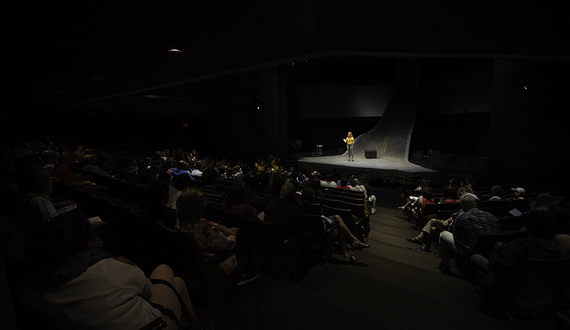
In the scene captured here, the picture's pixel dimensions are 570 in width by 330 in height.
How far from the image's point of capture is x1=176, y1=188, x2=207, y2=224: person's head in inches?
87.0

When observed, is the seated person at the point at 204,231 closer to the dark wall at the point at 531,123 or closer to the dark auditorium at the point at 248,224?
the dark auditorium at the point at 248,224

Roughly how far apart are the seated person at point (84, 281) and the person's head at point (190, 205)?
777 mm

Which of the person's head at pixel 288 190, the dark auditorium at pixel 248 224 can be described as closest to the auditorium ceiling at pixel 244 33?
the dark auditorium at pixel 248 224

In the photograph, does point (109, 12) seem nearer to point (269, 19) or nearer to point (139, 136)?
point (269, 19)

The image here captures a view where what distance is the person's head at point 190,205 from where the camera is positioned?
221cm

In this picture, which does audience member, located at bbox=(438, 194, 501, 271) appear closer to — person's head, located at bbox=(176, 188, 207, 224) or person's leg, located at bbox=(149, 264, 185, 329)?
person's head, located at bbox=(176, 188, 207, 224)

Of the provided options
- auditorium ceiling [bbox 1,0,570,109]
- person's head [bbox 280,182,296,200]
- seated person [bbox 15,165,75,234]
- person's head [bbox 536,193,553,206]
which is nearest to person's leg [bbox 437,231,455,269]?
person's head [bbox 536,193,553,206]

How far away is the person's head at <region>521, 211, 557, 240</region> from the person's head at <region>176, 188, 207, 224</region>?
268 centimetres

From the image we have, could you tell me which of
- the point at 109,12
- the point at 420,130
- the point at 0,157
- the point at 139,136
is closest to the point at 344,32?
the point at 109,12

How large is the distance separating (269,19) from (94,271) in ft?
8.35

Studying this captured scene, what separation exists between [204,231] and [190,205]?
0.83ft

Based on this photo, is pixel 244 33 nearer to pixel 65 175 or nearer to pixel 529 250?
pixel 529 250

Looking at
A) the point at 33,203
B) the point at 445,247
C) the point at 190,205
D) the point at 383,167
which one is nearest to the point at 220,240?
the point at 190,205

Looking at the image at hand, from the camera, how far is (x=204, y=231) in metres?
2.30
